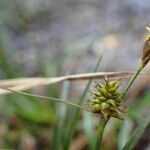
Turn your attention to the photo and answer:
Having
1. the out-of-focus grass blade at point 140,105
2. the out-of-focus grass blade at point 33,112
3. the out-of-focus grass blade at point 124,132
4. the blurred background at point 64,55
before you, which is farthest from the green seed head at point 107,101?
the out-of-focus grass blade at point 33,112

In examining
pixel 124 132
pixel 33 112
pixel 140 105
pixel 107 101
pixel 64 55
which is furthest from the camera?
pixel 64 55

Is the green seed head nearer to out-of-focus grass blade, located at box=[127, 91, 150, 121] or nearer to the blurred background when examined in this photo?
the blurred background

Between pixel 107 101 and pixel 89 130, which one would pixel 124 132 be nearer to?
pixel 89 130

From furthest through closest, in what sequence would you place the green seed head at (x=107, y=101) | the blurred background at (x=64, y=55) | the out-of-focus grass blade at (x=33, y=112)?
the out-of-focus grass blade at (x=33, y=112) → the blurred background at (x=64, y=55) → the green seed head at (x=107, y=101)

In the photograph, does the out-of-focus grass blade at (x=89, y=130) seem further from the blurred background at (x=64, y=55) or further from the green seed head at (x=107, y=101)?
the green seed head at (x=107, y=101)

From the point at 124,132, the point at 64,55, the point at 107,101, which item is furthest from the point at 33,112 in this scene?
the point at 107,101

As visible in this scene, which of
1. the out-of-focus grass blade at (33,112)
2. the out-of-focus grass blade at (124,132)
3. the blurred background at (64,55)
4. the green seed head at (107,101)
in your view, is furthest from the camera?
the out-of-focus grass blade at (33,112)

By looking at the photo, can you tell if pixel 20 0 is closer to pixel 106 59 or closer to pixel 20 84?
pixel 106 59

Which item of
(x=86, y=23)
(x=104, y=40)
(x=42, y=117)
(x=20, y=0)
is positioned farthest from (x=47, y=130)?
(x=20, y=0)
